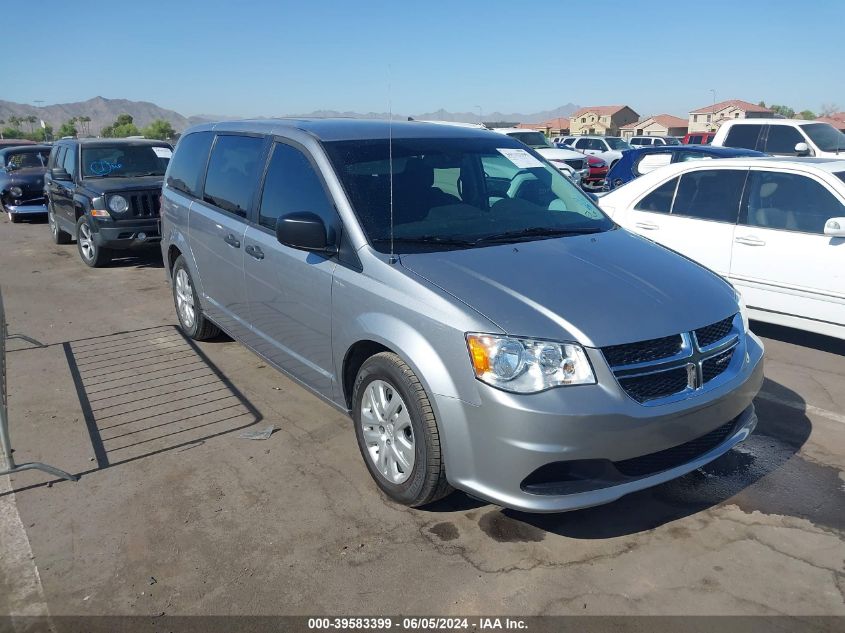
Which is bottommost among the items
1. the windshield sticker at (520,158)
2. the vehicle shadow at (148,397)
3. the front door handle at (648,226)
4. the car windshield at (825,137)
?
the vehicle shadow at (148,397)

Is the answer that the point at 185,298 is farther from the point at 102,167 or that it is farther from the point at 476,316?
the point at 102,167

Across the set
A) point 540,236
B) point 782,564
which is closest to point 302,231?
point 540,236

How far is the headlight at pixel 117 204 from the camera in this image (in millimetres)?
9398

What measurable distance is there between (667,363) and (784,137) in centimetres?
1218

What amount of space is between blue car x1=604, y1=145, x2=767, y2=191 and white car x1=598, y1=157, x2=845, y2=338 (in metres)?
2.93

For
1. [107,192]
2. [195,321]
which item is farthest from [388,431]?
[107,192]

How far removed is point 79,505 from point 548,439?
2.53 meters

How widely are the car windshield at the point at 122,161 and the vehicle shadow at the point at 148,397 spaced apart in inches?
181

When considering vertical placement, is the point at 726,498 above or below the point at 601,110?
below

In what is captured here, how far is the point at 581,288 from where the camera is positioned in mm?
3318

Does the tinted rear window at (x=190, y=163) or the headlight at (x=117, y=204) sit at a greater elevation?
the tinted rear window at (x=190, y=163)

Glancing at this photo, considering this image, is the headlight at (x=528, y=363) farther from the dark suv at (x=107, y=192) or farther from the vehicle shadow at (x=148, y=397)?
the dark suv at (x=107, y=192)

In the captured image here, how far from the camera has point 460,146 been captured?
4492 millimetres

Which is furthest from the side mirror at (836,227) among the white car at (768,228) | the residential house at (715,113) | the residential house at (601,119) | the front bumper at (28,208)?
the residential house at (601,119)
